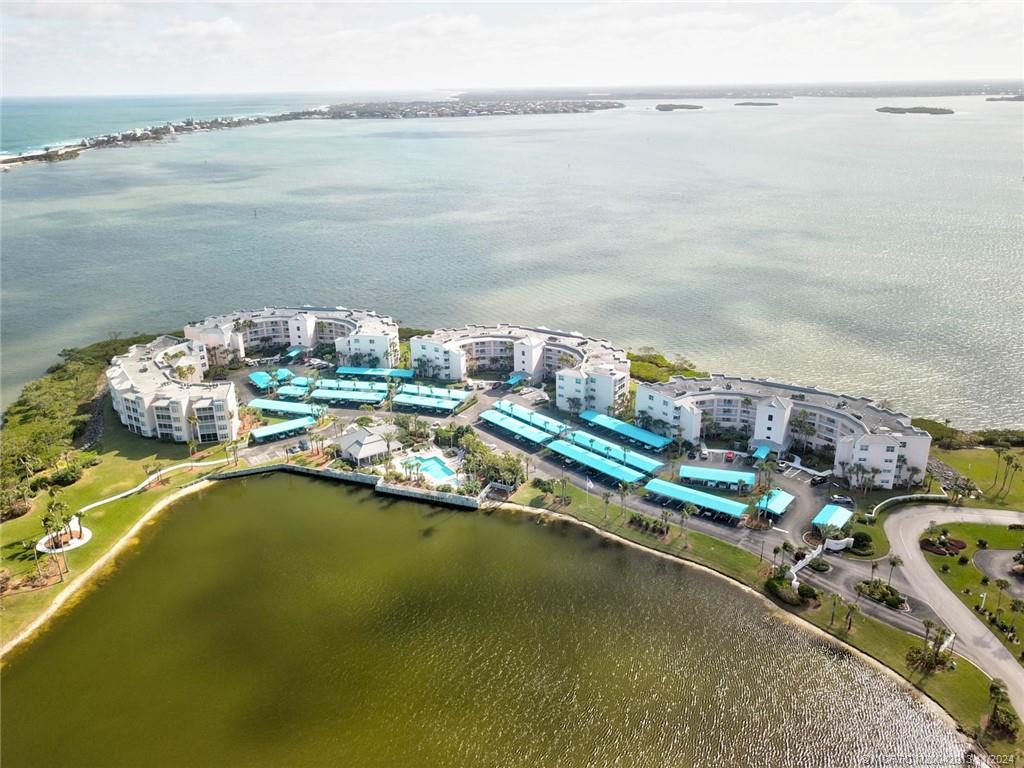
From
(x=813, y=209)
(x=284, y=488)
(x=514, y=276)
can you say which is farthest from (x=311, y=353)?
(x=813, y=209)

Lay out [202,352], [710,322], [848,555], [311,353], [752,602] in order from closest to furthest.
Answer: [752,602], [848,555], [202,352], [311,353], [710,322]

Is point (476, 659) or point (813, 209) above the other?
point (813, 209)

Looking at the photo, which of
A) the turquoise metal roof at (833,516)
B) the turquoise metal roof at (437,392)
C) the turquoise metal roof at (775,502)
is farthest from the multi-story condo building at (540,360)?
the turquoise metal roof at (833,516)

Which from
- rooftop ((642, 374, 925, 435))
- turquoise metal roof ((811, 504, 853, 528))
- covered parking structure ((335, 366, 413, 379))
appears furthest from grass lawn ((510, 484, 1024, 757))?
covered parking structure ((335, 366, 413, 379))

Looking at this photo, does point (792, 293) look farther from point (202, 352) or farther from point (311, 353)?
point (202, 352)

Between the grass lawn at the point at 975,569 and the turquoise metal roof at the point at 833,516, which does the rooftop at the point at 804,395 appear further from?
the grass lawn at the point at 975,569

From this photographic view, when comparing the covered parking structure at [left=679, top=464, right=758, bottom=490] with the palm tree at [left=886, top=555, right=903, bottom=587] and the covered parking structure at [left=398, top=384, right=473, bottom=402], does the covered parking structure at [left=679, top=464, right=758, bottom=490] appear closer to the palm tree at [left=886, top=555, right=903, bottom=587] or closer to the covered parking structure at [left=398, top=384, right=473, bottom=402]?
the palm tree at [left=886, top=555, right=903, bottom=587]

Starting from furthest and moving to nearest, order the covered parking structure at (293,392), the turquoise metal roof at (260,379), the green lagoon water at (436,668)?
the turquoise metal roof at (260,379)
the covered parking structure at (293,392)
the green lagoon water at (436,668)

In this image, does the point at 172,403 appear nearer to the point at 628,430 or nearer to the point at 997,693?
the point at 628,430
